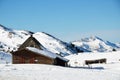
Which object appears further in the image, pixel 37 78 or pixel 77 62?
pixel 77 62

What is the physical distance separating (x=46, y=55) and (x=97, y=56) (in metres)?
55.2

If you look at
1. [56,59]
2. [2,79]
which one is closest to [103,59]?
[56,59]

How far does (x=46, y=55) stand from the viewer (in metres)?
66.7

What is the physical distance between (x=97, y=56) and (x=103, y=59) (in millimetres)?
6212

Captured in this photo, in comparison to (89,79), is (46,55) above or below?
above

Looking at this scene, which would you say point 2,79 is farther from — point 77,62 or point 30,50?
→ point 77,62

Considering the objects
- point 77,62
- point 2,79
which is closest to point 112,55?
point 77,62

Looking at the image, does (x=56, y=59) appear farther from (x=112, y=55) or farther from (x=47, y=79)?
(x=112, y=55)

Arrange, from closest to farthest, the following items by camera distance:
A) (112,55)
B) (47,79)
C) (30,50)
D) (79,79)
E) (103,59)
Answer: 1. (47,79)
2. (79,79)
3. (30,50)
4. (103,59)
5. (112,55)

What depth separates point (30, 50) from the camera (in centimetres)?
6638

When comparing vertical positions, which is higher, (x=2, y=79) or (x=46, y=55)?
(x=46, y=55)

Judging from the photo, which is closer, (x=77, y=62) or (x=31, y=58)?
(x=31, y=58)

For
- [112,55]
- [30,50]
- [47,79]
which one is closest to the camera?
[47,79]

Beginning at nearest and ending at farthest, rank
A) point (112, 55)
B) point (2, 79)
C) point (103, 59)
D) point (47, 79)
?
point (2, 79) → point (47, 79) → point (103, 59) → point (112, 55)
